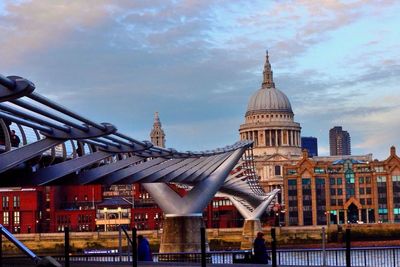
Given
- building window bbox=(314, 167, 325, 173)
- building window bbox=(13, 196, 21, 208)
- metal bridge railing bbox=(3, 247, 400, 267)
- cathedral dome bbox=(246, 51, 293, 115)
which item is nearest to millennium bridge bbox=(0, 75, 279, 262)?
metal bridge railing bbox=(3, 247, 400, 267)

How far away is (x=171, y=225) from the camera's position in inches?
1634

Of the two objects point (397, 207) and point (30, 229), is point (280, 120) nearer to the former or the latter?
point (397, 207)

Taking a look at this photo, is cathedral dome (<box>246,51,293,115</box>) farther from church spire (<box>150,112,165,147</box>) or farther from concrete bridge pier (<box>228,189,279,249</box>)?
concrete bridge pier (<box>228,189,279,249</box>)

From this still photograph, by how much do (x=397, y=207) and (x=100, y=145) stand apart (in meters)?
82.2

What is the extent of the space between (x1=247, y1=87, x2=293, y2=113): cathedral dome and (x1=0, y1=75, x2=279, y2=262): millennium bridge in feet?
286

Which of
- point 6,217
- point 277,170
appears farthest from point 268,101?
point 6,217

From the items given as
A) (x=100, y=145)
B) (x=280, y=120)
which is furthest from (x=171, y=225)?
(x=280, y=120)

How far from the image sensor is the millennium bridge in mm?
17380

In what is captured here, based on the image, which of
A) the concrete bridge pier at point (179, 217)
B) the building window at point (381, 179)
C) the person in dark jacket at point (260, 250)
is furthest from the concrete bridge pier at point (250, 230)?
the person in dark jacket at point (260, 250)

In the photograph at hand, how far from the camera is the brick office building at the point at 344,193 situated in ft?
339

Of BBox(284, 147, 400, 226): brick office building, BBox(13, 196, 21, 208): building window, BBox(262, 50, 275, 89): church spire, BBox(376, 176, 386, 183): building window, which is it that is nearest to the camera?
BBox(13, 196, 21, 208): building window

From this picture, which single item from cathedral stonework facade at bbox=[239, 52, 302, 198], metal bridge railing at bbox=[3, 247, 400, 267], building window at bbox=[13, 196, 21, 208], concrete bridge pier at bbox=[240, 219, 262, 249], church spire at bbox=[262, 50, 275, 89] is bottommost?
metal bridge railing at bbox=[3, 247, 400, 267]

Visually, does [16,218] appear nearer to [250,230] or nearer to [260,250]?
[250,230]

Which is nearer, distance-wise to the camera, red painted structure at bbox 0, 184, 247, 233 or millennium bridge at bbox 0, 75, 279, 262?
millennium bridge at bbox 0, 75, 279, 262
